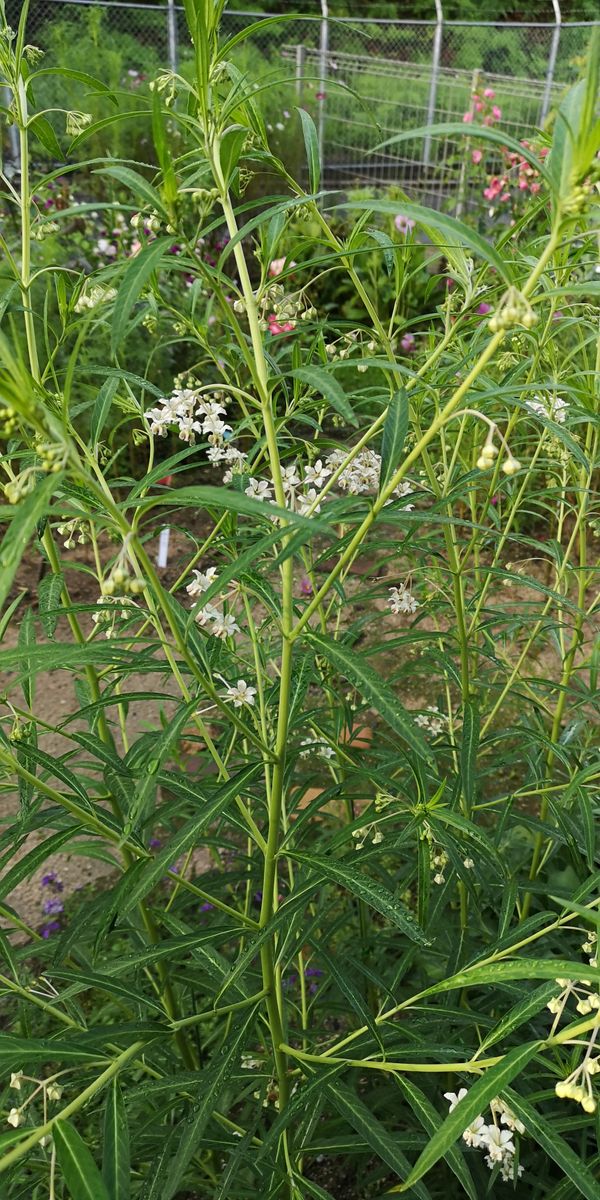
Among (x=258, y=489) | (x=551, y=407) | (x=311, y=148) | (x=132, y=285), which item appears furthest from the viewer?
(x=551, y=407)

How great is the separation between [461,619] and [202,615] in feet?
1.23

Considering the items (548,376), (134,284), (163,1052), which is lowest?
(163,1052)

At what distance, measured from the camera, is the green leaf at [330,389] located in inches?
33.0

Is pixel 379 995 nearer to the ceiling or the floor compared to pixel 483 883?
nearer to the floor

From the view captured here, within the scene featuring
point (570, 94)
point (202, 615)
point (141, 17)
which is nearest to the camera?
point (570, 94)

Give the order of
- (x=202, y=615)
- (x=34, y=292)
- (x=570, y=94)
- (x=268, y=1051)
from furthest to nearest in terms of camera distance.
A: (x=34, y=292)
(x=268, y=1051)
(x=202, y=615)
(x=570, y=94)

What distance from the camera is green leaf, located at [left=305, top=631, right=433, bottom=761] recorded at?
0.79 meters

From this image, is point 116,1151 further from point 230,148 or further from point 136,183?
point 230,148

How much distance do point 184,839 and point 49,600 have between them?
0.37 meters

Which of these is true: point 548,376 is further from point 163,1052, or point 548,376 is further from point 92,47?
point 92,47

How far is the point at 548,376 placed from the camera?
1.61 m

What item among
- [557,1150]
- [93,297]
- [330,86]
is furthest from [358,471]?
[330,86]

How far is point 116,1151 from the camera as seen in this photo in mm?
843

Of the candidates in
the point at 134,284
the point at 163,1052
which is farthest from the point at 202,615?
the point at 163,1052
